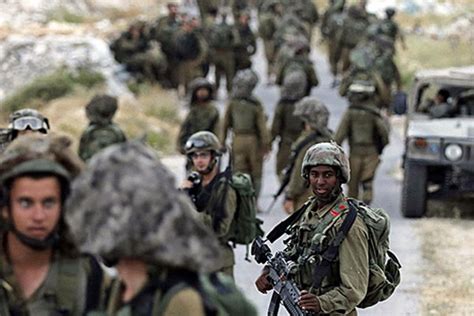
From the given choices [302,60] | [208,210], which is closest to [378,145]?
[302,60]

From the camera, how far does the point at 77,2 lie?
112 ft

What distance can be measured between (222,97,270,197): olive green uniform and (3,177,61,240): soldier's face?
934 cm

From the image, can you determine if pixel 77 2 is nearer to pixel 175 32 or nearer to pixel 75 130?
pixel 175 32

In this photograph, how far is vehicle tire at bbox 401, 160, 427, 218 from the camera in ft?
43.5

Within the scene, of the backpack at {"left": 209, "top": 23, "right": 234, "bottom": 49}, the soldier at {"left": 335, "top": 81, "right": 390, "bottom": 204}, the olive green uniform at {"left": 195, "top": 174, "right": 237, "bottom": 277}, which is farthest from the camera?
the backpack at {"left": 209, "top": 23, "right": 234, "bottom": 49}

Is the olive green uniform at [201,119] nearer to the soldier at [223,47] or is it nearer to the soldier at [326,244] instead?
the soldier at [326,244]

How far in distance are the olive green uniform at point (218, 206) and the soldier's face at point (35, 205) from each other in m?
3.55

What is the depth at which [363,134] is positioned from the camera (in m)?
13.0

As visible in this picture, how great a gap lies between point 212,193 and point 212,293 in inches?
154

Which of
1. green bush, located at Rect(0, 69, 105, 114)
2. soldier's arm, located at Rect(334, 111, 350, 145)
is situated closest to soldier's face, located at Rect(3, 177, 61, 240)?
soldier's arm, located at Rect(334, 111, 350, 145)

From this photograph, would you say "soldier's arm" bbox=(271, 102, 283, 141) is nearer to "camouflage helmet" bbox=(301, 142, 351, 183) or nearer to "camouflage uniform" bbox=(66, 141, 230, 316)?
"camouflage helmet" bbox=(301, 142, 351, 183)

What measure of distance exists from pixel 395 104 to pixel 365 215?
7970 mm

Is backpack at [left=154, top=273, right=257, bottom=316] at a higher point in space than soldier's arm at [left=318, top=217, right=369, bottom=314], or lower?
higher

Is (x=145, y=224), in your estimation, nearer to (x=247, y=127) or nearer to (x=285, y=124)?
(x=247, y=127)
